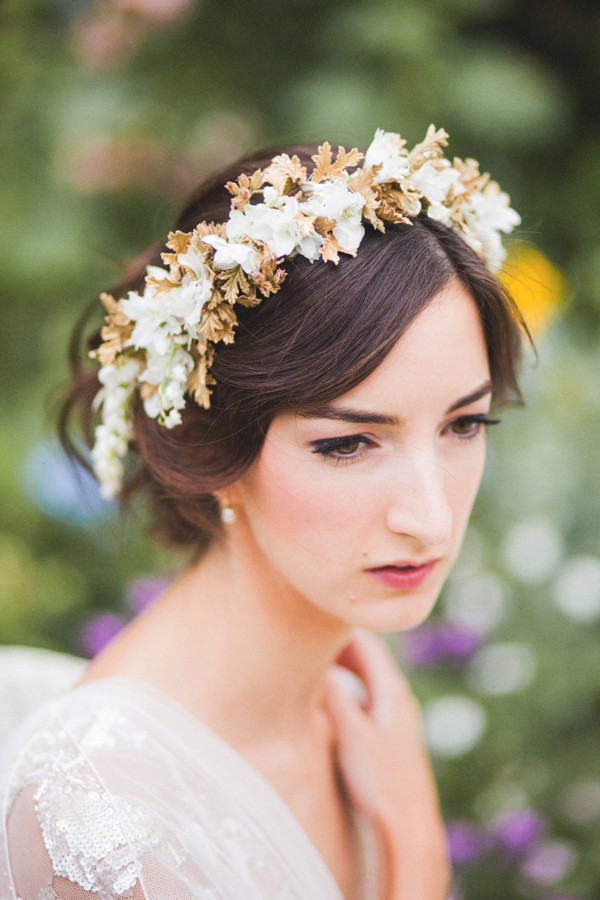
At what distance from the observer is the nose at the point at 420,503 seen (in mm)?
1273

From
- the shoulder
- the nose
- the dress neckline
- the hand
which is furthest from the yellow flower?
the shoulder

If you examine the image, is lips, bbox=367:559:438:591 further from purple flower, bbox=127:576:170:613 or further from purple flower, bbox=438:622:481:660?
purple flower, bbox=127:576:170:613

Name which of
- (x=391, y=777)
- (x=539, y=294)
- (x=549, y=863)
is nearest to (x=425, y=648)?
(x=549, y=863)

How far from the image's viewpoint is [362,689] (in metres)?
2.12

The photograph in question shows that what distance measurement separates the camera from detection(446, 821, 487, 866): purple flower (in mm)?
2207

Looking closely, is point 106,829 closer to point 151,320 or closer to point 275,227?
point 151,320

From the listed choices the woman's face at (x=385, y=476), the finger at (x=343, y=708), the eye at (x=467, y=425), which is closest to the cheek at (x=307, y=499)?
the woman's face at (x=385, y=476)

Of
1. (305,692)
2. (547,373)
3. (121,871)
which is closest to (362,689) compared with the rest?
(305,692)

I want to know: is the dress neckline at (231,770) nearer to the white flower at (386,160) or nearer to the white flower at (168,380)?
the white flower at (168,380)

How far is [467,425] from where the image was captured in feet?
4.66

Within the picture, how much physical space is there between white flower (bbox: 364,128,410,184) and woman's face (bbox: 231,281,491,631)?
8.1 inches

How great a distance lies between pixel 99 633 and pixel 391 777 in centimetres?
136

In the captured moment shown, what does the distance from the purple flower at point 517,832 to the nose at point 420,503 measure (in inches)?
51.8

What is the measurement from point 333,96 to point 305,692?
291 cm
